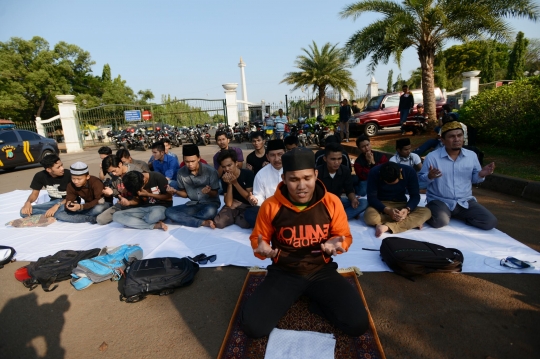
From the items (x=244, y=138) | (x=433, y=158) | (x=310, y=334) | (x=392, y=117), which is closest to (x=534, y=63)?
(x=392, y=117)

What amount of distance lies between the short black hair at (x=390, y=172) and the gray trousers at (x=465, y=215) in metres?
0.74

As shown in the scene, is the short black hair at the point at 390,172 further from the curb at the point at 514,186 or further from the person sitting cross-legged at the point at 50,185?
the person sitting cross-legged at the point at 50,185

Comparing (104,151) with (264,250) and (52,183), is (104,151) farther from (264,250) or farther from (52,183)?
(264,250)

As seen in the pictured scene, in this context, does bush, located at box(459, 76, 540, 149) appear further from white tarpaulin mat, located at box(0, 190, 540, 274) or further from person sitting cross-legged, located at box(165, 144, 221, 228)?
person sitting cross-legged, located at box(165, 144, 221, 228)

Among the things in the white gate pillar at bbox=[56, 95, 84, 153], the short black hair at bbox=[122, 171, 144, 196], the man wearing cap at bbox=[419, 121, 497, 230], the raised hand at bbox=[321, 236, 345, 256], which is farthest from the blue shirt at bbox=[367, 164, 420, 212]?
the white gate pillar at bbox=[56, 95, 84, 153]

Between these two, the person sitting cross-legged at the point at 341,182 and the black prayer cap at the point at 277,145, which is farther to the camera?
the person sitting cross-legged at the point at 341,182

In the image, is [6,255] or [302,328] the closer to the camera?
[302,328]

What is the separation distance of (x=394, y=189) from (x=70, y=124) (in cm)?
2055

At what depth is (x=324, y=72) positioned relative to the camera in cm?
2183

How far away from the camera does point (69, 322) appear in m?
2.65

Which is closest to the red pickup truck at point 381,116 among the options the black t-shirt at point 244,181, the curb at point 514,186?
the curb at point 514,186

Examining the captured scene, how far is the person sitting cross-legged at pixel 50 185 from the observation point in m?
4.97

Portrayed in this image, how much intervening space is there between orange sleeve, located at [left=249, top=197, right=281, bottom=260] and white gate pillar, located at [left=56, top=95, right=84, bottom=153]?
2047cm

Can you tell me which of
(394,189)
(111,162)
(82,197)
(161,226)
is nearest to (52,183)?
(82,197)
